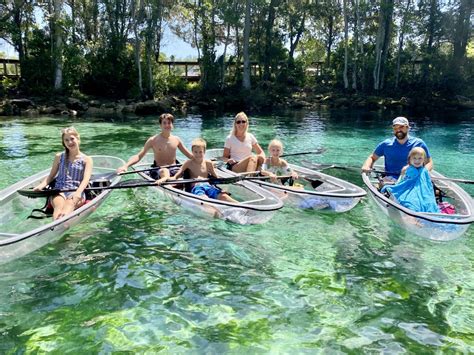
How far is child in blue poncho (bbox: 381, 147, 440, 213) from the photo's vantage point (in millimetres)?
6172

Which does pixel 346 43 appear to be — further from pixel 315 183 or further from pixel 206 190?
pixel 206 190

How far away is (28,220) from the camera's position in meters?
6.57

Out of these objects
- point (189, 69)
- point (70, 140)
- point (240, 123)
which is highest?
point (189, 69)

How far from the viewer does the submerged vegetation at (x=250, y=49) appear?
99.9ft

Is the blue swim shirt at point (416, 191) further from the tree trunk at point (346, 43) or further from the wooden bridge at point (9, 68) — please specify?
the tree trunk at point (346, 43)

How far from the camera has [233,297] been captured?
5.04m

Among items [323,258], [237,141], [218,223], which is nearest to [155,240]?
[218,223]

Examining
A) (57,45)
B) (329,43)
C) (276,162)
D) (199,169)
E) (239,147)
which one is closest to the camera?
(199,169)

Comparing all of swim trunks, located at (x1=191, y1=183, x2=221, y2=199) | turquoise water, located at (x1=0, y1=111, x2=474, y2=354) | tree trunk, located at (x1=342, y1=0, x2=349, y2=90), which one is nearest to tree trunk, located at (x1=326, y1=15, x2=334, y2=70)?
tree trunk, located at (x1=342, y1=0, x2=349, y2=90)

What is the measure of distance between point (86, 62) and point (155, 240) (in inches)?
1107

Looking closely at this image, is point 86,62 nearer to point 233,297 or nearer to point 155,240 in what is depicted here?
point 155,240

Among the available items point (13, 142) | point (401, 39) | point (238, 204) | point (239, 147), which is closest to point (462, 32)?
point (401, 39)

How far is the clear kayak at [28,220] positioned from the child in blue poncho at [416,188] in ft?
15.3

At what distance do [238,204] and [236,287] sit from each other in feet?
4.74
